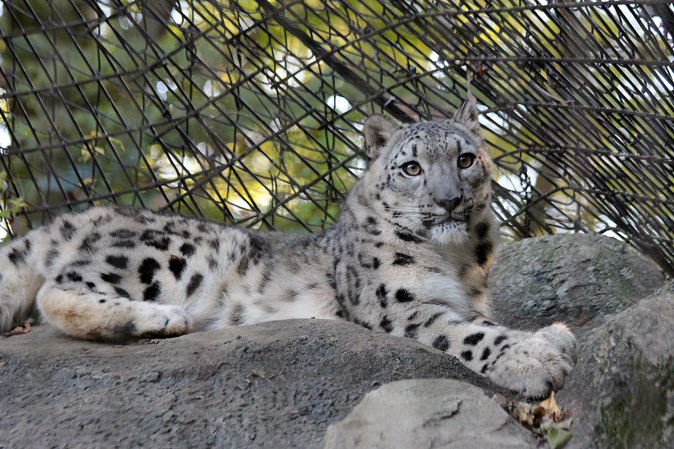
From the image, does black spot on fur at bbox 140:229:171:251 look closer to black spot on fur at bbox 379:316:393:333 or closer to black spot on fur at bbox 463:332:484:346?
black spot on fur at bbox 379:316:393:333

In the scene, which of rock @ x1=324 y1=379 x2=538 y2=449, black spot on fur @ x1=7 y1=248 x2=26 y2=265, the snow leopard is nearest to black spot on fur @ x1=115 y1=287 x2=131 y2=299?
the snow leopard

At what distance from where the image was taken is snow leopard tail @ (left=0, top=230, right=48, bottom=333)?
152 inches

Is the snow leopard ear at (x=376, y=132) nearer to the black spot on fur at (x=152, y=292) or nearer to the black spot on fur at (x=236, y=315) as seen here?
the black spot on fur at (x=236, y=315)

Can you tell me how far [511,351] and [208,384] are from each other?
1.14 metres

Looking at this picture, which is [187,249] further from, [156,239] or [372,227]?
[372,227]

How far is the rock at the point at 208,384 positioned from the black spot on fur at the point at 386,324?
42 centimetres

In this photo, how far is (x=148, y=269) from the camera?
12.8 feet

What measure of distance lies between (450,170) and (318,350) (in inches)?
52.7

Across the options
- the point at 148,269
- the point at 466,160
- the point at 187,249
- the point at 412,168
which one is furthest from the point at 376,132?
the point at 148,269

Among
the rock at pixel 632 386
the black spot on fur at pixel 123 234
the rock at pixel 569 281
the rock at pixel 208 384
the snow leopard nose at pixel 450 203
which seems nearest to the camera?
the rock at pixel 632 386

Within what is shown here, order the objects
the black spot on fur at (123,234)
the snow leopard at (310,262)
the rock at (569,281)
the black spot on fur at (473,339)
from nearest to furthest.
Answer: the black spot on fur at (473,339) → the snow leopard at (310,262) → the black spot on fur at (123,234) → the rock at (569,281)

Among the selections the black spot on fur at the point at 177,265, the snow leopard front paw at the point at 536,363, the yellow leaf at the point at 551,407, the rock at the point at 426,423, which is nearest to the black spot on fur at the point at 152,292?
the black spot on fur at the point at 177,265

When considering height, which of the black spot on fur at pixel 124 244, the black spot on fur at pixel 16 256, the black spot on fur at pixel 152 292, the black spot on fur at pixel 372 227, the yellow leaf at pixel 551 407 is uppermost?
the black spot on fur at pixel 16 256

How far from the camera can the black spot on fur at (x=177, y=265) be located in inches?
155
